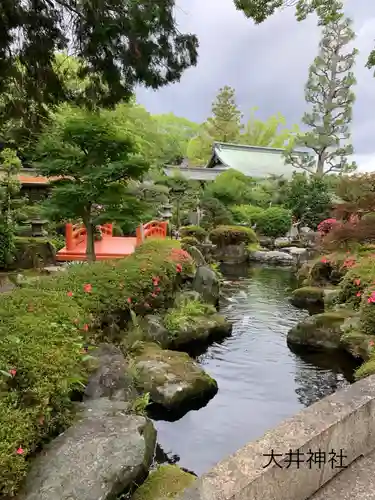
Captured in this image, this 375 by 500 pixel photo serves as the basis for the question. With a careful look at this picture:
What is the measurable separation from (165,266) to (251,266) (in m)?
9.72

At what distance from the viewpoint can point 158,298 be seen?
7789 mm

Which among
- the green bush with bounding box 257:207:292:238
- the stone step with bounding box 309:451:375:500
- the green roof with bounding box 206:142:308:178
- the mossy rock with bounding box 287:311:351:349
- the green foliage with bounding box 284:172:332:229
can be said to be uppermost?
the green roof with bounding box 206:142:308:178

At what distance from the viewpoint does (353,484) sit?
258 centimetres

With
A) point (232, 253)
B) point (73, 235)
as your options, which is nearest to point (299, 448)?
point (73, 235)

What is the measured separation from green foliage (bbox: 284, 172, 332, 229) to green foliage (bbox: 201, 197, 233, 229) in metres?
3.55

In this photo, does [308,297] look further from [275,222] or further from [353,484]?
[275,222]

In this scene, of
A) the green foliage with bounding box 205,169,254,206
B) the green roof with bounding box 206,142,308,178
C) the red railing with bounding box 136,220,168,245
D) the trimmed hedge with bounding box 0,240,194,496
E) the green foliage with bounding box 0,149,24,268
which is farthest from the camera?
the green roof with bounding box 206,142,308,178

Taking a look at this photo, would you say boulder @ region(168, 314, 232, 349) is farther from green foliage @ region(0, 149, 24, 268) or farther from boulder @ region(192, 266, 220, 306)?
green foliage @ region(0, 149, 24, 268)

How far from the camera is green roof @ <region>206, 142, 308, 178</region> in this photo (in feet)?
107

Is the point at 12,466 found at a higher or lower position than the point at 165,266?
lower

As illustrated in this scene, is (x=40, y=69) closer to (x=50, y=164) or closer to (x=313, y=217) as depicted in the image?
(x=50, y=164)

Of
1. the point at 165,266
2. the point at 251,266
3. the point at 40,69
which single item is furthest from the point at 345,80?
the point at 40,69

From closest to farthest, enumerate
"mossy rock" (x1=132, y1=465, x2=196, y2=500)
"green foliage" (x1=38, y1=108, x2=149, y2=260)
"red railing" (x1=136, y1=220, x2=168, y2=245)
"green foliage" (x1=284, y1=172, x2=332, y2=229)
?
"mossy rock" (x1=132, y1=465, x2=196, y2=500) < "green foliage" (x1=38, y1=108, x2=149, y2=260) < "red railing" (x1=136, y1=220, x2=168, y2=245) < "green foliage" (x1=284, y1=172, x2=332, y2=229)

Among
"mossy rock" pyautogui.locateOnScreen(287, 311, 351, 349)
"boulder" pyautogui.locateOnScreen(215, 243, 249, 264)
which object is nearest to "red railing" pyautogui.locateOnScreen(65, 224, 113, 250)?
"mossy rock" pyautogui.locateOnScreen(287, 311, 351, 349)
